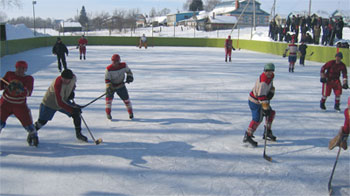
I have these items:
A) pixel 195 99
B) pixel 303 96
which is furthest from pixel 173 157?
pixel 303 96

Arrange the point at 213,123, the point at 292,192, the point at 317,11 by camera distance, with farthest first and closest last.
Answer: the point at 317,11, the point at 213,123, the point at 292,192

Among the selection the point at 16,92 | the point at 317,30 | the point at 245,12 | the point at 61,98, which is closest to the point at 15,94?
the point at 16,92

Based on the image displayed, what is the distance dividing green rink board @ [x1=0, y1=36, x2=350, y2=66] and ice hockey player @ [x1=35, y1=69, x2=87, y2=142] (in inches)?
623

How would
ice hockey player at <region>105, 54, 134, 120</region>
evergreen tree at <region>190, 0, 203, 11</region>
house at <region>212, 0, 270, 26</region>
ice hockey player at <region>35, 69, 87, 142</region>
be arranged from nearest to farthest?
ice hockey player at <region>35, 69, 87, 142</region> → ice hockey player at <region>105, 54, 134, 120</region> → house at <region>212, 0, 270, 26</region> → evergreen tree at <region>190, 0, 203, 11</region>

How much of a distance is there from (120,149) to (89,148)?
0.50 metres

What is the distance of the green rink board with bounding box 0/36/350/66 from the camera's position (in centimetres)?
1844

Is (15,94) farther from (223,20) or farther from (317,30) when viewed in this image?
(223,20)

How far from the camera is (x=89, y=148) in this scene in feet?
16.0

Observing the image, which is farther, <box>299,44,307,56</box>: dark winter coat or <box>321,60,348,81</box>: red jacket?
<box>299,44,307,56</box>: dark winter coat

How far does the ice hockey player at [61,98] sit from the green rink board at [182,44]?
51.9ft

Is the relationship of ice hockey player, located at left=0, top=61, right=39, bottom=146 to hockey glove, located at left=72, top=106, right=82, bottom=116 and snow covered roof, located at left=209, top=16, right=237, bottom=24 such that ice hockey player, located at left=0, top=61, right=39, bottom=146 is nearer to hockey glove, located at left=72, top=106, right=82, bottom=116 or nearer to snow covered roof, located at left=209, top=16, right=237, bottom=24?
hockey glove, located at left=72, top=106, right=82, bottom=116

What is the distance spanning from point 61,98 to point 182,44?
32112 millimetres

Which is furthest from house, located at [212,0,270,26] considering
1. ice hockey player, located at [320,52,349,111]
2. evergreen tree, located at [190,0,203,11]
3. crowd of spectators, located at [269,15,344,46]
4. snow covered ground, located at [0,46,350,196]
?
snow covered ground, located at [0,46,350,196]

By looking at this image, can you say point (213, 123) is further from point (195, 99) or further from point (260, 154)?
point (195, 99)
